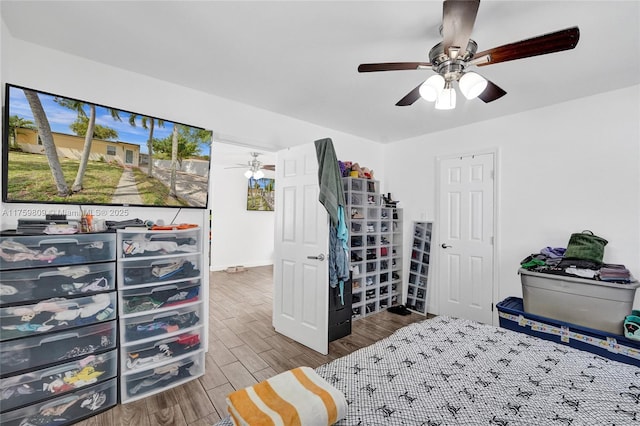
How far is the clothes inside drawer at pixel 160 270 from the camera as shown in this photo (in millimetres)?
2061

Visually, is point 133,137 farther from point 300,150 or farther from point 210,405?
point 210,405

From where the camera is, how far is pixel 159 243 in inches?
87.4

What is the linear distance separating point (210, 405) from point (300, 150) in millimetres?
2396

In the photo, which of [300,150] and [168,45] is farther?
[300,150]

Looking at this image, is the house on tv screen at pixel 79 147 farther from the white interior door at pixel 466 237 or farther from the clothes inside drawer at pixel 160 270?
the white interior door at pixel 466 237

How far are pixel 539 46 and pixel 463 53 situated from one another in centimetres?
34

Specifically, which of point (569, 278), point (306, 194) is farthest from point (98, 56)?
point (569, 278)

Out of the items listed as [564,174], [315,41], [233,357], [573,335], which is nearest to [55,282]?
[233,357]

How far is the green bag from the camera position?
7.97 feet

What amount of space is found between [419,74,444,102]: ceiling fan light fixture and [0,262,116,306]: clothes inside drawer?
2.37 metres

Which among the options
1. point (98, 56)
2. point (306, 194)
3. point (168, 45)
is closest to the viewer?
point (168, 45)

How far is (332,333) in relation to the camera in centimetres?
303

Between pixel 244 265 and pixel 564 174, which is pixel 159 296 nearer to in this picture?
pixel 564 174

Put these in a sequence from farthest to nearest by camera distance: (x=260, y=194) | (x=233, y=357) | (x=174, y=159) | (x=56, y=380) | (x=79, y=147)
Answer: (x=260, y=194), (x=233, y=357), (x=174, y=159), (x=79, y=147), (x=56, y=380)
